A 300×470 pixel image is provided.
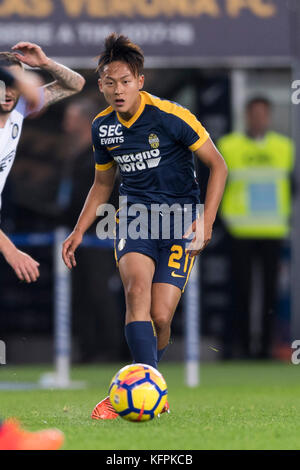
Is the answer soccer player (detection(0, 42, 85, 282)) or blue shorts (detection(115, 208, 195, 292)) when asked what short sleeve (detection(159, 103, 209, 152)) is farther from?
soccer player (detection(0, 42, 85, 282))

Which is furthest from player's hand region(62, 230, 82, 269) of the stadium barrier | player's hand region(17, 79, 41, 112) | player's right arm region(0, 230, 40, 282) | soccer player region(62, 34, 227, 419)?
the stadium barrier

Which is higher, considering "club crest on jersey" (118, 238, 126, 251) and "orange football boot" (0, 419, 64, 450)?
"club crest on jersey" (118, 238, 126, 251)

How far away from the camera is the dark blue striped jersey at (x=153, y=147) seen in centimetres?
577

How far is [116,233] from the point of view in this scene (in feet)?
19.2

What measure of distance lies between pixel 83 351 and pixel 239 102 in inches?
120

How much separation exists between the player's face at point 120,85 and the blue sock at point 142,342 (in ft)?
3.89

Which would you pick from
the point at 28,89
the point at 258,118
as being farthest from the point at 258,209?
the point at 28,89

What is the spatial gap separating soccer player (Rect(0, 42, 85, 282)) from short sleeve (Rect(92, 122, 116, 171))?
0.36 meters

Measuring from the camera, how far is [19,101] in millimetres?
6008

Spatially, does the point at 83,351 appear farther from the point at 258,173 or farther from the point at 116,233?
the point at 116,233

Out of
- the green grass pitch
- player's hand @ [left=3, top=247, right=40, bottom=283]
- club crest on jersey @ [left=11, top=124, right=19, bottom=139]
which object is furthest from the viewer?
club crest on jersey @ [left=11, top=124, right=19, bottom=139]

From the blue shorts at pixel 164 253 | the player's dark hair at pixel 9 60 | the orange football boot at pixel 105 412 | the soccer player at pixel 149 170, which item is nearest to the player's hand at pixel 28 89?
the player's dark hair at pixel 9 60

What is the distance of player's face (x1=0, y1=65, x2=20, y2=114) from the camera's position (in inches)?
222
